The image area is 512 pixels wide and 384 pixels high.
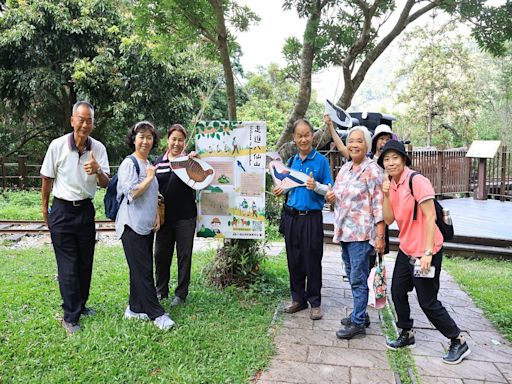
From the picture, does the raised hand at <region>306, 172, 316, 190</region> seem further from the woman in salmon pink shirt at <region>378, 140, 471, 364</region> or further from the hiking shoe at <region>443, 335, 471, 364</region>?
the hiking shoe at <region>443, 335, 471, 364</region>

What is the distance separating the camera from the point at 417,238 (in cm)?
304

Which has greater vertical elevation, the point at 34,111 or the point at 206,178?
the point at 34,111

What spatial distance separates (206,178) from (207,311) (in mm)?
1202

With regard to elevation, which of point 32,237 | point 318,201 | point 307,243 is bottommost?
point 32,237

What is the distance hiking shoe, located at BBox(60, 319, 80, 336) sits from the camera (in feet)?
11.2

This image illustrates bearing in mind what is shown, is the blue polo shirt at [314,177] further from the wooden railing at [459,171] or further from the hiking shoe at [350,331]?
the wooden railing at [459,171]

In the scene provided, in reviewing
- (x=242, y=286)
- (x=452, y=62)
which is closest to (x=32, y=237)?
(x=242, y=286)

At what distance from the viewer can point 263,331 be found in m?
3.52

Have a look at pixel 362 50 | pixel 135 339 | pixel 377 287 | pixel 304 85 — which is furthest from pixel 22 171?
pixel 377 287

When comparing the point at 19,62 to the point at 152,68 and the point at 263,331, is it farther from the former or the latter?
the point at 263,331

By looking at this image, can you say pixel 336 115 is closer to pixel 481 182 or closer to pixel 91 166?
pixel 91 166

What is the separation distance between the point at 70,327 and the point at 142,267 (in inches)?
29.5

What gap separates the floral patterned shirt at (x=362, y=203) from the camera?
10.9 ft

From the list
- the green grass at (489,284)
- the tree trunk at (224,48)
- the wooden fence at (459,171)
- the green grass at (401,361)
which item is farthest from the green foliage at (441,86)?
the green grass at (401,361)
